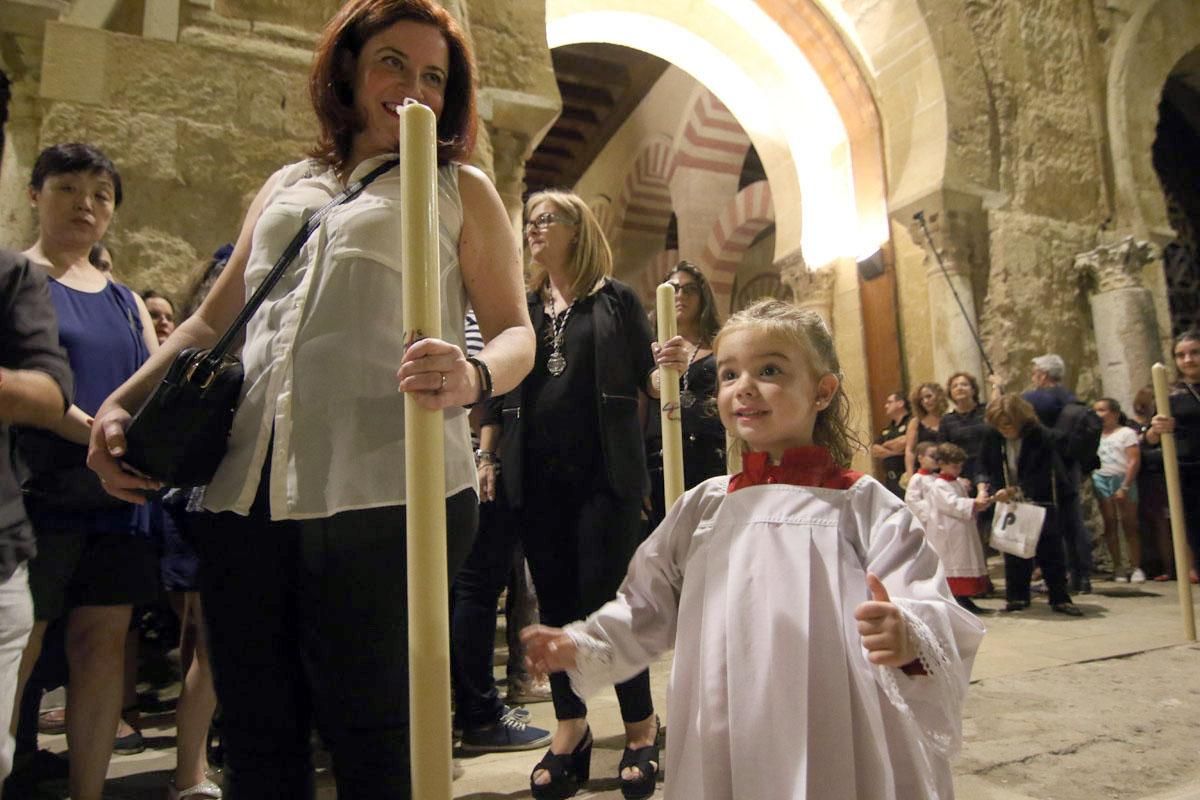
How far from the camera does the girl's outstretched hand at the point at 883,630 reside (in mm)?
909

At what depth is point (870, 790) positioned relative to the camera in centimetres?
104

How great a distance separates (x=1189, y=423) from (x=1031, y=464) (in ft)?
2.53

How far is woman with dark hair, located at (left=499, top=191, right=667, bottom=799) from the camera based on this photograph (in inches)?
71.6

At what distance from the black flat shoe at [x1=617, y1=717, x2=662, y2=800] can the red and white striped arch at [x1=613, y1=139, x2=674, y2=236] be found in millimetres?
8241

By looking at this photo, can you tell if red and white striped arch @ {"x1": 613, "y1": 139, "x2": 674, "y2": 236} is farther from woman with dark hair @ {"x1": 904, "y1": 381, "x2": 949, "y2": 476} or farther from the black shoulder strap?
the black shoulder strap

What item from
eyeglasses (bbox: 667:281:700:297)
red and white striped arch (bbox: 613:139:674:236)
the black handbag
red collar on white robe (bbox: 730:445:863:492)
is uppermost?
red and white striped arch (bbox: 613:139:674:236)

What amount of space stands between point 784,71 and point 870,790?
6411mm

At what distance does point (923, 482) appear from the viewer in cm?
454

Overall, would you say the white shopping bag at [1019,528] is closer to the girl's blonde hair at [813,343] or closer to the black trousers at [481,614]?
the black trousers at [481,614]

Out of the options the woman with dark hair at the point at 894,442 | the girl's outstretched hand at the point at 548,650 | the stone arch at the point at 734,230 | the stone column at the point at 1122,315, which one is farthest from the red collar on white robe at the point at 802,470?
the stone arch at the point at 734,230

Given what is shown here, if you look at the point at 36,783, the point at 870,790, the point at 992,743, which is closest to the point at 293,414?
the point at 870,790

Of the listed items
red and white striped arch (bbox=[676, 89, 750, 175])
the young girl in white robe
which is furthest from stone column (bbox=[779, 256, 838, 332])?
the young girl in white robe

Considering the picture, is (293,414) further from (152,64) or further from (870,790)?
(152,64)

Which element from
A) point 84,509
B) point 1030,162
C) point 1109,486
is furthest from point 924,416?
point 84,509
